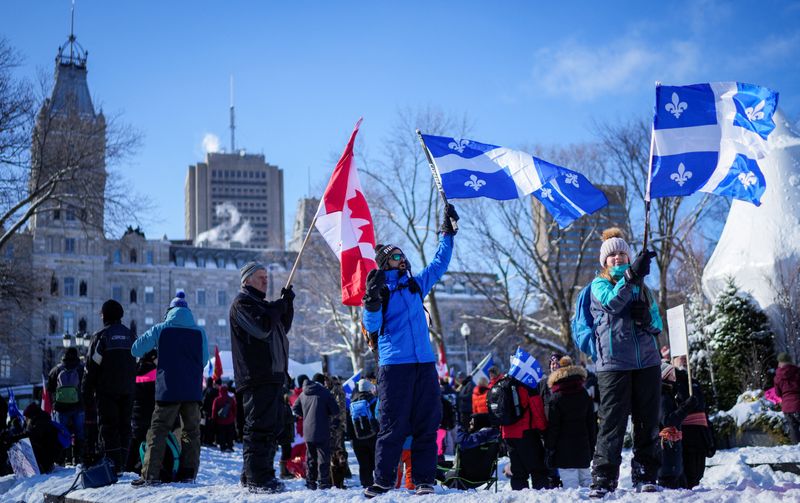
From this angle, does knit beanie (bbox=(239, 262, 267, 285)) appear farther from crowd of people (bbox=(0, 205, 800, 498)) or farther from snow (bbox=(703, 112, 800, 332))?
snow (bbox=(703, 112, 800, 332))

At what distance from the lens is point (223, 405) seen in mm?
21547

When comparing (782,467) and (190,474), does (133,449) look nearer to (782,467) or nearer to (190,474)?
(190,474)

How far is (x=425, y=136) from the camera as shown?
30.5 ft

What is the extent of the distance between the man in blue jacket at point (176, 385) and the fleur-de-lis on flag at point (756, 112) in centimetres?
558

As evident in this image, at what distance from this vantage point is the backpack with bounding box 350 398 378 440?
11430 mm

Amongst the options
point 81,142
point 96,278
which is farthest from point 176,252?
point 81,142

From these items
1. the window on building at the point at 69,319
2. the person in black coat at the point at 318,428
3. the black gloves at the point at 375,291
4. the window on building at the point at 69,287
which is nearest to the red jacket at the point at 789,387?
the person in black coat at the point at 318,428

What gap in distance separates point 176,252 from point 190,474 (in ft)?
281

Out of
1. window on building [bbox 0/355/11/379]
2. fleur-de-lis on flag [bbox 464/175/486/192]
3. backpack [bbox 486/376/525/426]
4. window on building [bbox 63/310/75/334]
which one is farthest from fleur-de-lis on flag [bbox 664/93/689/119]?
window on building [bbox 63/310/75/334]

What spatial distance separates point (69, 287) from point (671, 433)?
81225 mm

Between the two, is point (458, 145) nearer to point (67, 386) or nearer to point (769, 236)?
point (67, 386)

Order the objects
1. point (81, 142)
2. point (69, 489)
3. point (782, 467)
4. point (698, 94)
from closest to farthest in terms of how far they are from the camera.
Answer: point (698, 94) < point (69, 489) < point (782, 467) < point (81, 142)

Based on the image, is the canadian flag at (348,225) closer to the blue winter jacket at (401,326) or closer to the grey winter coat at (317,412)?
the blue winter jacket at (401,326)

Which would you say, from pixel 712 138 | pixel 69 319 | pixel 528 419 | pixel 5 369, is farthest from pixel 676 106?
pixel 69 319
